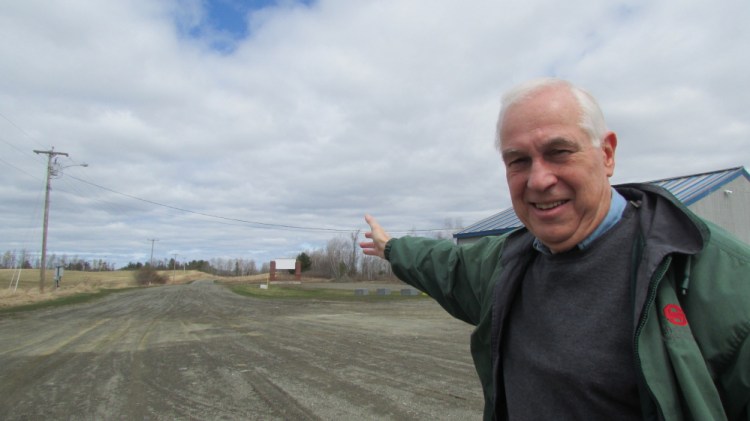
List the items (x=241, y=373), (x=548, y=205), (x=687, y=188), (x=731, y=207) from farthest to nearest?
(x=731, y=207) < (x=687, y=188) < (x=241, y=373) < (x=548, y=205)

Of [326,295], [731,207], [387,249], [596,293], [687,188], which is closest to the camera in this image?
[596,293]

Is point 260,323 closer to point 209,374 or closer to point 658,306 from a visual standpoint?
point 209,374

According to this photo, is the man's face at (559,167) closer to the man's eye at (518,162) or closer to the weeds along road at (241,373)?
the man's eye at (518,162)

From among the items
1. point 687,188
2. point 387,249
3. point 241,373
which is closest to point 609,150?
point 387,249

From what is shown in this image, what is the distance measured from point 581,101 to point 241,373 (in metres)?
7.64

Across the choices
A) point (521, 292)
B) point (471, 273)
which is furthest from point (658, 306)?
point (471, 273)

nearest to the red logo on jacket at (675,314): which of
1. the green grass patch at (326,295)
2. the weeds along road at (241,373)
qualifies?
the weeds along road at (241,373)

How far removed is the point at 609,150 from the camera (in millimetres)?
1561

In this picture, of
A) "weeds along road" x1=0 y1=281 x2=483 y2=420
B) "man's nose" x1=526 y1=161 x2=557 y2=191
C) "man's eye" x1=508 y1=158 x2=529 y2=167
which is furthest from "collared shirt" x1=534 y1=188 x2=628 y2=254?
"weeds along road" x1=0 y1=281 x2=483 y2=420

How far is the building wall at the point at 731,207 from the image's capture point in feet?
48.0

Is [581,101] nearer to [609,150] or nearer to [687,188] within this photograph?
[609,150]

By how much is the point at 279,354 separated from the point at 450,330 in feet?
19.1

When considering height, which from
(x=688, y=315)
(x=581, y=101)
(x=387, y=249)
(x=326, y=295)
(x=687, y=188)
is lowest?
(x=326, y=295)

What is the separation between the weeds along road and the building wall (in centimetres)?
936
